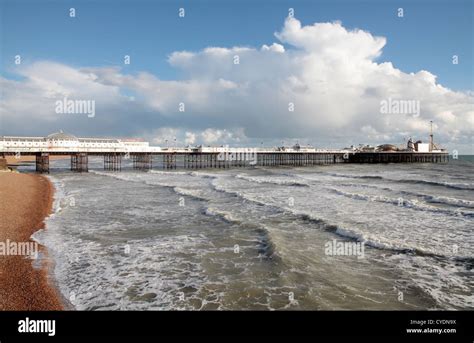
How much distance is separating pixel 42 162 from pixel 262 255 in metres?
47.7

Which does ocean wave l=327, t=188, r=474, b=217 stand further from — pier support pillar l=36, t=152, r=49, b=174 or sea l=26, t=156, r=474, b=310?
pier support pillar l=36, t=152, r=49, b=174

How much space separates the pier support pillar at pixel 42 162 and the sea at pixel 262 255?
32.0 m

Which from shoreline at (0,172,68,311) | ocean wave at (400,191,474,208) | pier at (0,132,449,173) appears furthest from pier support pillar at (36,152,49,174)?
ocean wave at (400,191,474,208)

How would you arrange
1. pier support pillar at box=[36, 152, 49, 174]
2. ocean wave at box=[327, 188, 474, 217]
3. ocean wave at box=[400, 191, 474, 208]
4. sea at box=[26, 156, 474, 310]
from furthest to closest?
pier support pillar at box=[36, 152, 49, 174], ocean wave at box=[400, 191, 474, 208], ocean wave at box=[327, 188, 474, 217], sea at box=[26, 156, 474, 310]

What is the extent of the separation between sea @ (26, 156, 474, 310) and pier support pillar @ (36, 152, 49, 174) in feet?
105

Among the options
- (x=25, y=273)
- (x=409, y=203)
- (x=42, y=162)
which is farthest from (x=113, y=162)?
(x=25, y=273)

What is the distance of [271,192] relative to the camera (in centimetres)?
2741

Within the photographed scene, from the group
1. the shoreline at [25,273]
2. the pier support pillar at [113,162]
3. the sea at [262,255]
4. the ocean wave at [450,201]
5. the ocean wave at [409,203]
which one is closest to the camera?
the shoreline at [25,273]

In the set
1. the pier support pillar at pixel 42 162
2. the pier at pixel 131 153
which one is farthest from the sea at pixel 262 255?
the pier at pixel 131 153

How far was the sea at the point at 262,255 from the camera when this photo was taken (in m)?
8.02

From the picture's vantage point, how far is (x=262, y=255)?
11.3m

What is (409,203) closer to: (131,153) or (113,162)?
(131,153)

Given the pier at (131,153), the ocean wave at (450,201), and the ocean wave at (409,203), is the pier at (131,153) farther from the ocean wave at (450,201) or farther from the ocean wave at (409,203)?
the ocean wave at (450,201)

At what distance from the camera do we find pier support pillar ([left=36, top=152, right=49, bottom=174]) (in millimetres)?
48263
